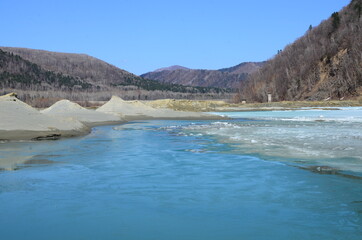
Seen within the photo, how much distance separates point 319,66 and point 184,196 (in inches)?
3233

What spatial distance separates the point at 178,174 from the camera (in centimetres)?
1038

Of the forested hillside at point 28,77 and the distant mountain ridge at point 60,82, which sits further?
the distant mountain ridge at point 60,82

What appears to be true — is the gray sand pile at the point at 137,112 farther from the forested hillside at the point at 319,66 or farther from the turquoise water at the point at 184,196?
the forested hillside at the point at 319,66

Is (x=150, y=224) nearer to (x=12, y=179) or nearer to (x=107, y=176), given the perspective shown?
(x=107, y=176)

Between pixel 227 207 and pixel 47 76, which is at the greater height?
pixel 47 76

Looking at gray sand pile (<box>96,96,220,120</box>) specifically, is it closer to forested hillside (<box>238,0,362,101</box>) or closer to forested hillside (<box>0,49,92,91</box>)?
forested hillside (<box>238,0,362,101</box>)

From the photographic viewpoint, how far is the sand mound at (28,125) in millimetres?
18297

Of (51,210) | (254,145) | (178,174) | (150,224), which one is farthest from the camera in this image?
(254,145)

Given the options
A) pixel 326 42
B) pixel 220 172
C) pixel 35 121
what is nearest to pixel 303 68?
pixel 326 42

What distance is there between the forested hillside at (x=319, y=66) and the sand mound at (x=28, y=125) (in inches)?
2407

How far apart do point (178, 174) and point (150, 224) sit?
12.8ft

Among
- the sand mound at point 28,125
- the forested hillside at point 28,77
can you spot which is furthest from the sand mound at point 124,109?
the forested hillside at point 28,77

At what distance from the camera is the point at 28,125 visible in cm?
1930

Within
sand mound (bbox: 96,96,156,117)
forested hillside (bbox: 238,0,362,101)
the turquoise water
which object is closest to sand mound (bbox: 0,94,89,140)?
the turquoise water
